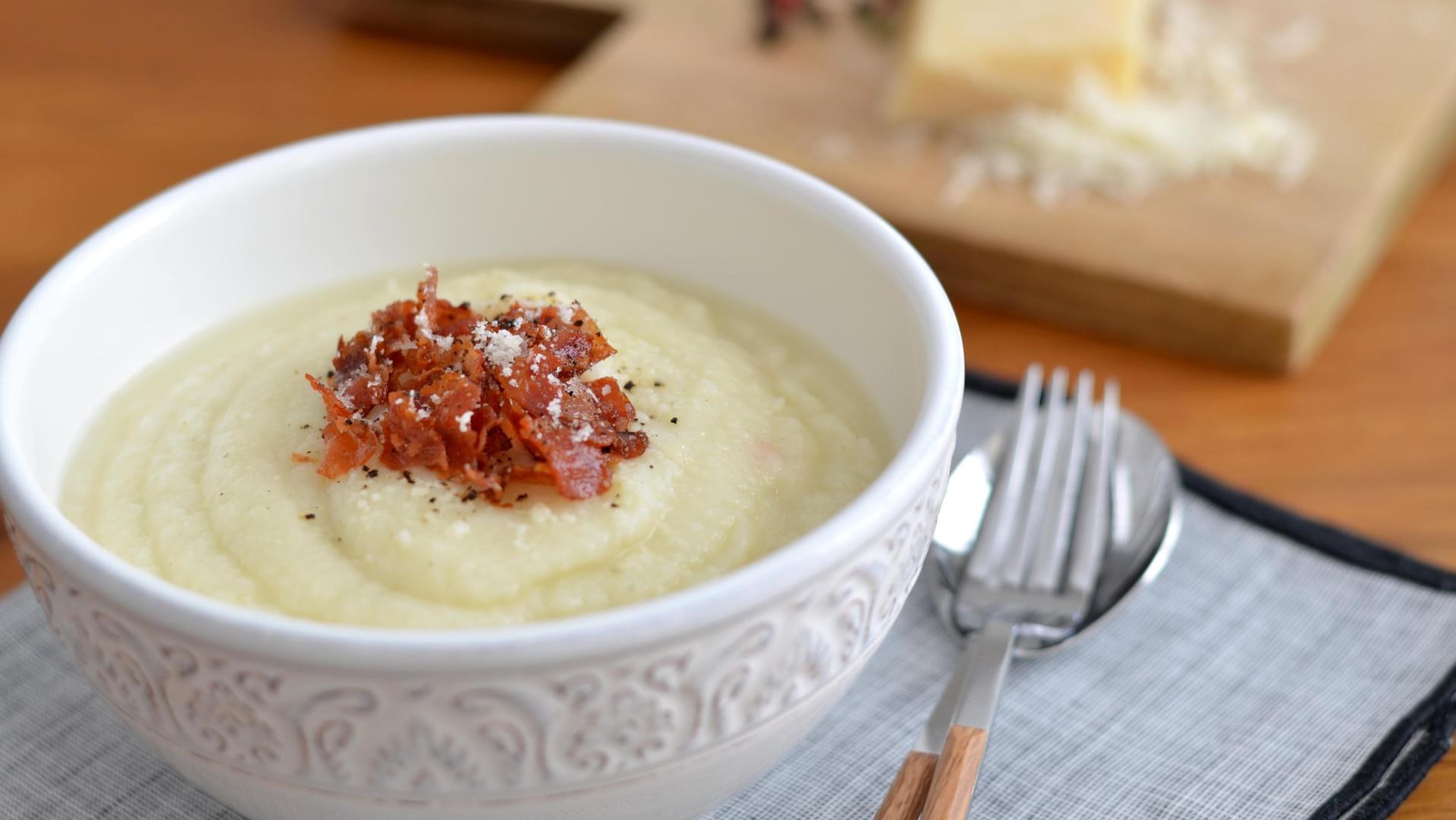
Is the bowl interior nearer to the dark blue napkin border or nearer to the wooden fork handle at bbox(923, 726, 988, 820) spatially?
the wooden fork handle at bbox(923, 726, 988, 820)

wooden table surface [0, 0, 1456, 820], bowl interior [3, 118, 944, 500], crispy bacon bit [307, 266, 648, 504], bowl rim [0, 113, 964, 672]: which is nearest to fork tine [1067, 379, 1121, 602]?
wooden table surface [0, 0, 1456, 820]

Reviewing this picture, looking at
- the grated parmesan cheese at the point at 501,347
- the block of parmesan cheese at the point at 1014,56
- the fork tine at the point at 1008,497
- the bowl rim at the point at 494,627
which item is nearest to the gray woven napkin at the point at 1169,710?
the fork tine at the point at 1008,497

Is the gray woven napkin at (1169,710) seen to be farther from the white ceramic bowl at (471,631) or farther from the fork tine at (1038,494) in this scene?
the white ceramic bowl at (471,631)

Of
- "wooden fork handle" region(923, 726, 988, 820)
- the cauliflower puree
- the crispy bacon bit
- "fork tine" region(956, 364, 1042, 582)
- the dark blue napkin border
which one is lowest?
the dark blue napkin border

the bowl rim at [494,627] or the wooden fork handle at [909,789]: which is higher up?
the bowl rim at [494,627]

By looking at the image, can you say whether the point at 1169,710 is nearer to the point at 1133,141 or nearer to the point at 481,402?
the point at 481,402

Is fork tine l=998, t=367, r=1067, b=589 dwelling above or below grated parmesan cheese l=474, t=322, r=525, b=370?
below
